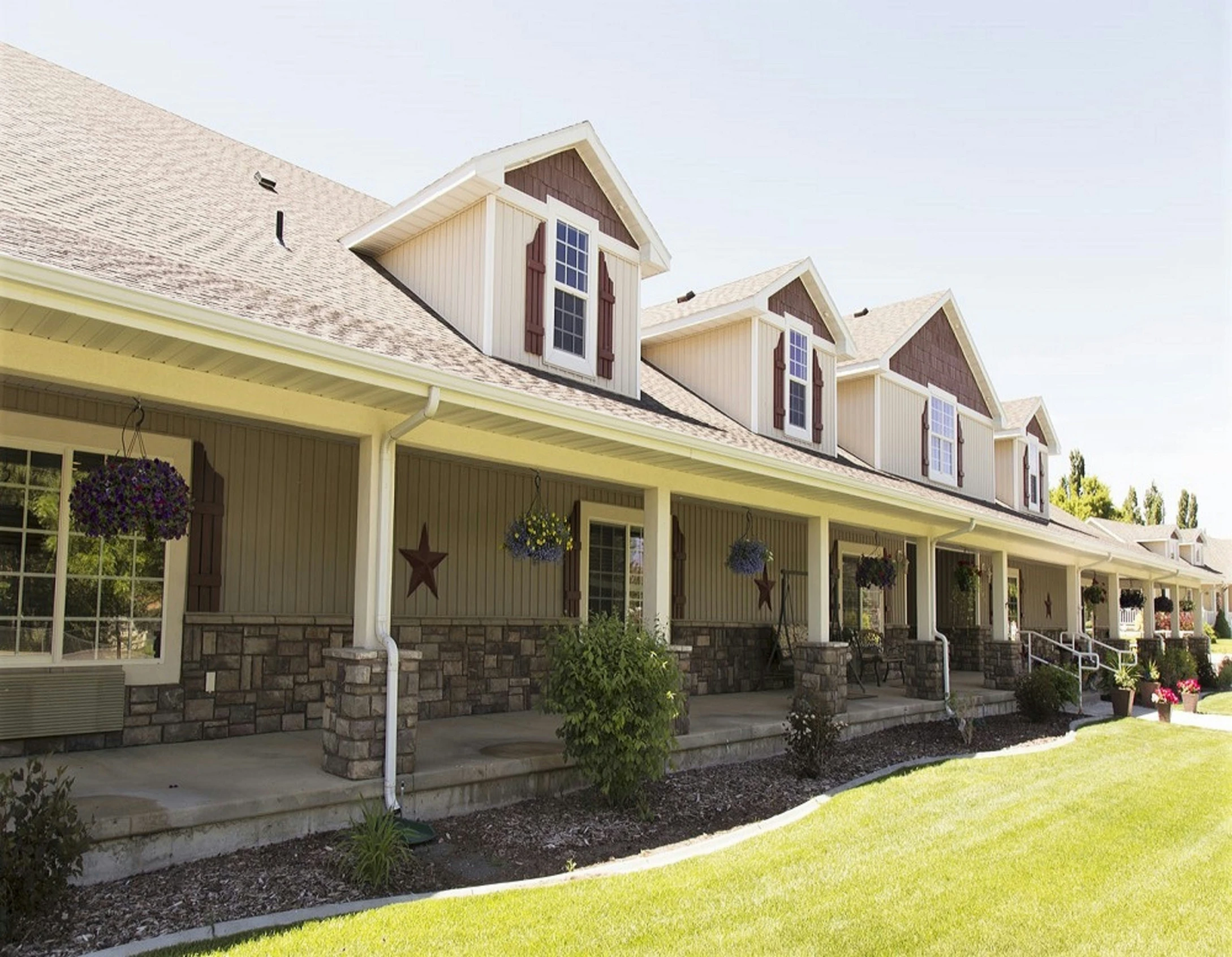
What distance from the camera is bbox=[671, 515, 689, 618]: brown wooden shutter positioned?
1205cm

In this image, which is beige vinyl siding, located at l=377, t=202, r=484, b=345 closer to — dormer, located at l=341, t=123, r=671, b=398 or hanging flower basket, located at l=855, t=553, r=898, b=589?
dormer, located at l=341, t=123, r=671, b=398

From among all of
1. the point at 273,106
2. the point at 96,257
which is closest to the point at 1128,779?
the point at 96,257

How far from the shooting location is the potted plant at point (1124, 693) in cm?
1435

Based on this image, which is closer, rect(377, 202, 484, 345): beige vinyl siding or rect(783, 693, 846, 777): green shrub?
rect(783, 693, 846, 777): green shrub

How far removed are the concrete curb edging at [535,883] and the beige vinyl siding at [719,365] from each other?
5.26m

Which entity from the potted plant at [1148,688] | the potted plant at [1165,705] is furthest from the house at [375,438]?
the potted plant at [1148,688]

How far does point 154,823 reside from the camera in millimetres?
4992

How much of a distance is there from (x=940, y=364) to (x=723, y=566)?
6.84 metres

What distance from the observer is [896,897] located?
17.3 feet

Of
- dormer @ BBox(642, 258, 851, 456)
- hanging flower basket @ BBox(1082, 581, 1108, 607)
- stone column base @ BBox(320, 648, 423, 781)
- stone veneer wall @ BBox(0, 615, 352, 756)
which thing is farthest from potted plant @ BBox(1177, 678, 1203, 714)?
stone column base @ BBox(320, 648, 423, 781)

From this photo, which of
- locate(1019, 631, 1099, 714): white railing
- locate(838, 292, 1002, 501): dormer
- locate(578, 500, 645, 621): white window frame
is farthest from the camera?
locate(838, 292, 1002, 501): dormer

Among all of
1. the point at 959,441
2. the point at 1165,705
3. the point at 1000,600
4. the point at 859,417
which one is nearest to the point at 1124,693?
the point at 1165,705

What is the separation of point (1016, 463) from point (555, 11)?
592 inches

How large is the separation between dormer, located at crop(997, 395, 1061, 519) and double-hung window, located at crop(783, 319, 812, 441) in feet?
27.0
